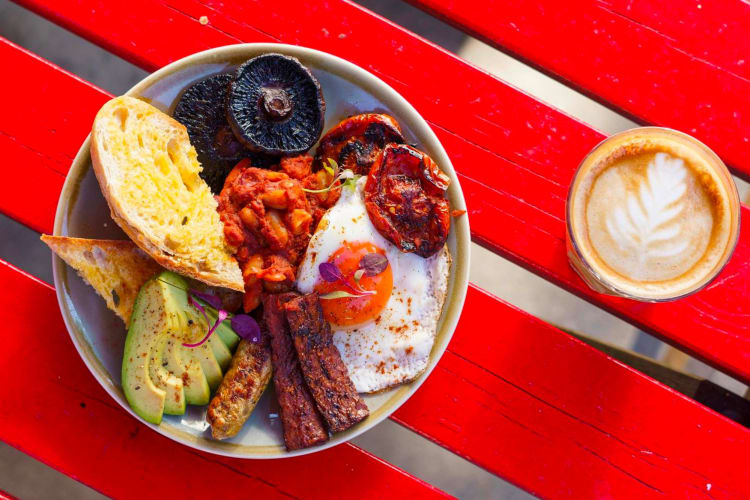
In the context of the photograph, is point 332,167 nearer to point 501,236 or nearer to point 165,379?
point 501,236

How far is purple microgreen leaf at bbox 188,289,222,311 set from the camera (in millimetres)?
2541

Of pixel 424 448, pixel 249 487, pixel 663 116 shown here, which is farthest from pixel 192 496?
pixel 663 116

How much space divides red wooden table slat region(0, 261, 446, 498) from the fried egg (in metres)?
0.68

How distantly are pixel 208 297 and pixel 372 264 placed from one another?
25.9 inches

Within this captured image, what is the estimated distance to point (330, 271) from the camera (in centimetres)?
253

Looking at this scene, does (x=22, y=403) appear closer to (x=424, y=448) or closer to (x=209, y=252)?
(x=209, y=252)

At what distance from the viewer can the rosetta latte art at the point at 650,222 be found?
9.09ft

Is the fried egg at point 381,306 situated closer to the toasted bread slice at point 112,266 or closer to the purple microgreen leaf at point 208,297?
the purple microgreen leaf at point 208,297

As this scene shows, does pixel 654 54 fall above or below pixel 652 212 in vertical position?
above

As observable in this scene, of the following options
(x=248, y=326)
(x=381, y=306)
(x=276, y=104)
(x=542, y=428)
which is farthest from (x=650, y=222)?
(x=248, y=326)

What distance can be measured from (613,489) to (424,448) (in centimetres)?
140

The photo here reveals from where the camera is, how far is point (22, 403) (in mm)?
2873

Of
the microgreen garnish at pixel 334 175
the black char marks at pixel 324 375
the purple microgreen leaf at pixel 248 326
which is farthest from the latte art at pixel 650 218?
the purple microgreen leaf at pixel 248 326

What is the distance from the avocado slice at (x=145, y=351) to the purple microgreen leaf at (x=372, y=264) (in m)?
0.76
